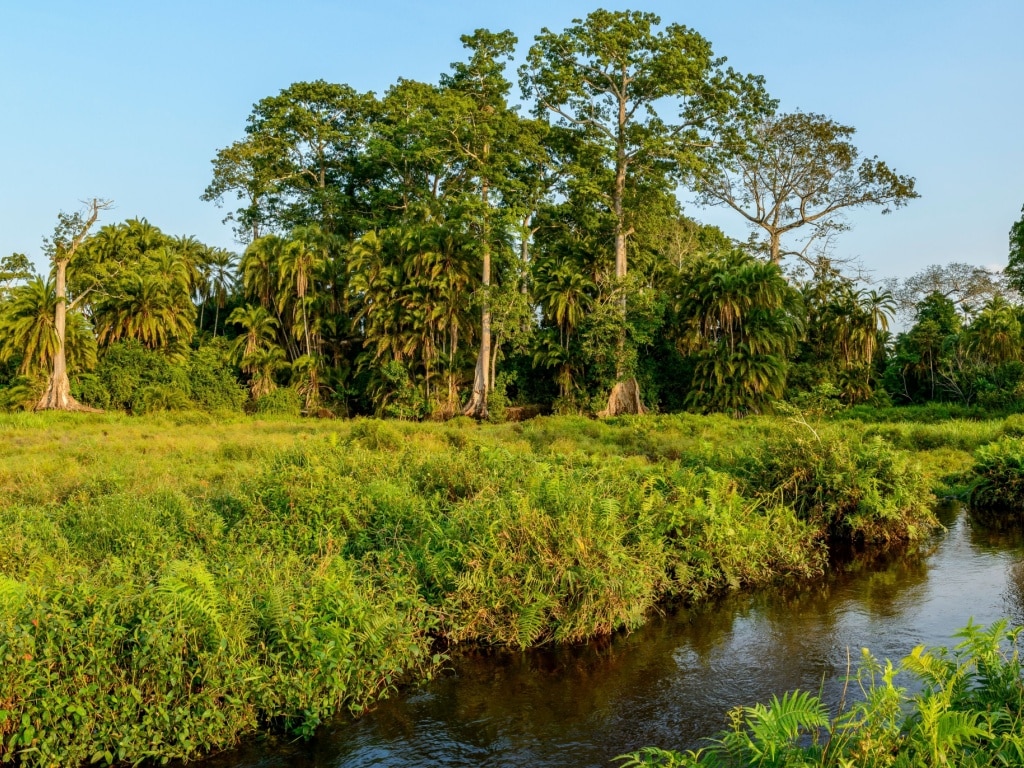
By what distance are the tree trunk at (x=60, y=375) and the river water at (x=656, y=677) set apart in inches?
1137

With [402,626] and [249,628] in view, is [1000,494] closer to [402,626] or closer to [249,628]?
[402,626]

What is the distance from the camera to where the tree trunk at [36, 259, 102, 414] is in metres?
32.6

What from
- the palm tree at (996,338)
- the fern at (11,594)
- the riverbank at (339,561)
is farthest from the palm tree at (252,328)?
the fern at (11,594)

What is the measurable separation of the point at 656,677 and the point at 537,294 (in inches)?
1048

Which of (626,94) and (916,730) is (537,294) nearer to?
(626,94)

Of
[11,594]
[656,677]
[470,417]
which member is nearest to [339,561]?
[11,594]

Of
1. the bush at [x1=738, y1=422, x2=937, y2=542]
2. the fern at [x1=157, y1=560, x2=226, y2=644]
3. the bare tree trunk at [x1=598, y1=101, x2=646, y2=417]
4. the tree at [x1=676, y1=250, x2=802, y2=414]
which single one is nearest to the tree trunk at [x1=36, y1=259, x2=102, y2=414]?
the bare tree trunk at [x1=598, y1=101, x2=646, y2=417]

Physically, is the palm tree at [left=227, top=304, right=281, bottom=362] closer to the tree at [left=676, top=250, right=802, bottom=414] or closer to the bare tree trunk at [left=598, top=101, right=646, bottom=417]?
the bare tree trunk at [left=598, top=101, right=646, bottom=417]

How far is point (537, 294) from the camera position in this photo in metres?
Answer: 34.0

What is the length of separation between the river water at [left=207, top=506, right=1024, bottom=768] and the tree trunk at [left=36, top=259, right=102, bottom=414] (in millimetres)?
28873

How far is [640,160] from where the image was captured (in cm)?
3369

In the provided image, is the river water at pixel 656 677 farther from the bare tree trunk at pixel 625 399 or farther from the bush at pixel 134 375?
the bush at pixel 134 375

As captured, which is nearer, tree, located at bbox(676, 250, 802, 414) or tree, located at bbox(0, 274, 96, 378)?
tree, located at bbox(676, 250, 802, 414)

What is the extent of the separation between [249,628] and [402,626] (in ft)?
4.54
